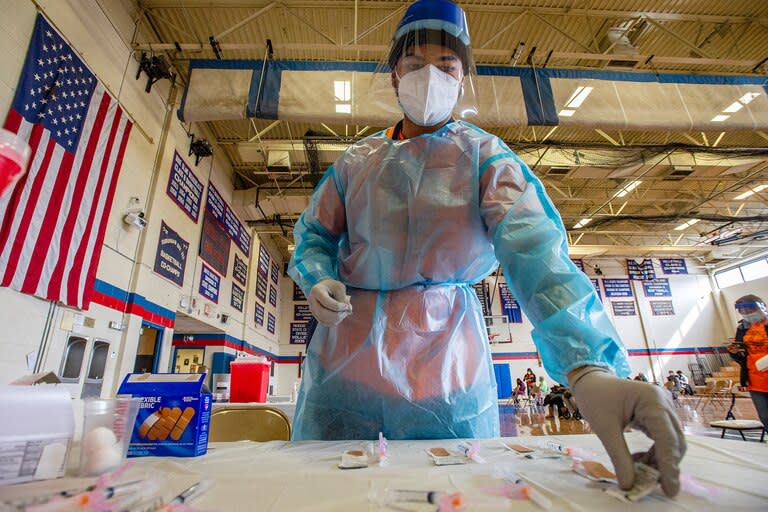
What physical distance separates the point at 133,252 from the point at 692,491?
515cm

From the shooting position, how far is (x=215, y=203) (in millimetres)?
6641

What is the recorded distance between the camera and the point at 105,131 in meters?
3.66

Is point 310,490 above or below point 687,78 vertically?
below

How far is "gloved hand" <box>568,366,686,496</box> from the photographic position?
41cm

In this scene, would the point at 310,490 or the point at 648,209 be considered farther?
the point at 648,209

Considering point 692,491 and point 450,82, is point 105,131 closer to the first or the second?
point 450,82

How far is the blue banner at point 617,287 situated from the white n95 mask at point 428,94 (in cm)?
1412

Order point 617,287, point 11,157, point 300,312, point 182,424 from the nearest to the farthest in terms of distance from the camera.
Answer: point 11,157 → point 182,424 → point 300,312 → point 617,287

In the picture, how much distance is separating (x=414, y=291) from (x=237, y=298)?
24.8ft

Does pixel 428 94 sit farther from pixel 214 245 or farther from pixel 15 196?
pixel 214 245

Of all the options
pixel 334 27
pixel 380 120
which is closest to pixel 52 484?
pixel 380 120

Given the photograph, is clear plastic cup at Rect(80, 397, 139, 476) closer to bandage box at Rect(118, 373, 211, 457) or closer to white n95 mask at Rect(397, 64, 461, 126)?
bandage box at Rect(118, 373, 211, 457)

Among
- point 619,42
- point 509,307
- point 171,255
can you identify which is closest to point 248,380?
point 171,255

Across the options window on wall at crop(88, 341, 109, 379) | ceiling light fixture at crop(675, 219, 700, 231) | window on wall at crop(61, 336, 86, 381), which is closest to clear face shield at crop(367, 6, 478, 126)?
window on wall at crop(61, 336, 86, 381)
